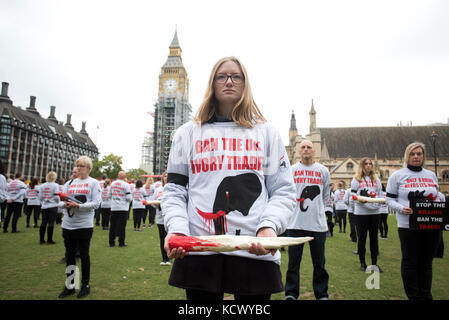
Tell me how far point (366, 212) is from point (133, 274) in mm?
5831

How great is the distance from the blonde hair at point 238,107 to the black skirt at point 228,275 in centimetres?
95

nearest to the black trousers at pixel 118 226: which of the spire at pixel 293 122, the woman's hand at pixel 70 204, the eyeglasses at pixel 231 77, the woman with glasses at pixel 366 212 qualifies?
the woman's hand at pixel 70 204

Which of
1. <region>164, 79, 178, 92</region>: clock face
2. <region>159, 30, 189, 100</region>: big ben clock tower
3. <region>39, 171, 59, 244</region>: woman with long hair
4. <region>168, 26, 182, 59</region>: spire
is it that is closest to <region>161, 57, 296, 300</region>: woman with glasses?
<region>39, 171, 59, 244</region>: woman with long hair

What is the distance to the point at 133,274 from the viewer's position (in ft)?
20.9

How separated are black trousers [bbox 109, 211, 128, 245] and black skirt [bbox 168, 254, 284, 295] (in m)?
9.06

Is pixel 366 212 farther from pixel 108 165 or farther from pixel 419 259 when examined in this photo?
pixel 108 165

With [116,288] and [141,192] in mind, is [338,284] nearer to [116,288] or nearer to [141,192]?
[116,288]

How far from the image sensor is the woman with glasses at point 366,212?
655 centimetres

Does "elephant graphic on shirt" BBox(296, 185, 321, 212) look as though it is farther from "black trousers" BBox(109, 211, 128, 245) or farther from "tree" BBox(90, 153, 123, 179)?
"tree" BBox(90, 153, 123, 179)

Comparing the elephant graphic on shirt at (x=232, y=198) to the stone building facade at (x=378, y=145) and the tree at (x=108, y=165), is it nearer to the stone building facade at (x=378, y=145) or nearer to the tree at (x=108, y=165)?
the stone building facade at (x=378, y=145)

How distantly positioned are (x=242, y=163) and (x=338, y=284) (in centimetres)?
517

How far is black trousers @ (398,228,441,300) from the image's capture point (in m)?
4.07
